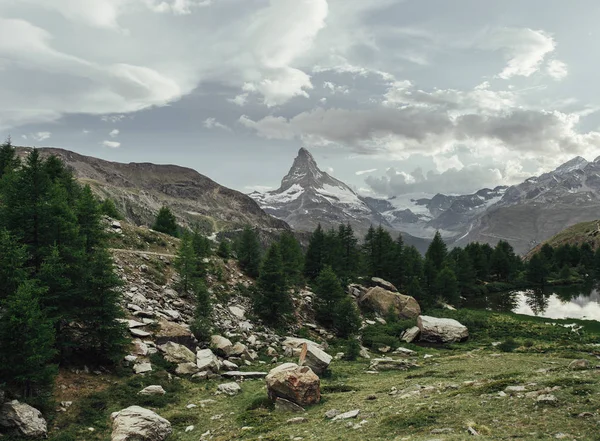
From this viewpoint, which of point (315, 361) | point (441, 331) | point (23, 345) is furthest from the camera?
point (441, 331)

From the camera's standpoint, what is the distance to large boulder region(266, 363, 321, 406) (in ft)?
69.5

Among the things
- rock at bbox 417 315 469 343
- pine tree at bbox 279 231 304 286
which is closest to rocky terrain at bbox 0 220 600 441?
rock at bbox 417 315 469 343

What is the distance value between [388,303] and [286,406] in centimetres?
4470

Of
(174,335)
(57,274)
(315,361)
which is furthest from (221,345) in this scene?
(57,274)

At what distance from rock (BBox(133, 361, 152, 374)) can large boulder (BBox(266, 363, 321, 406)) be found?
35.6 feet

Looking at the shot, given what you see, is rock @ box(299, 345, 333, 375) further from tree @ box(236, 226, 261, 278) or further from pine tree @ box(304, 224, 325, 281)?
pine tree @ box(304, 224, 325, 281)

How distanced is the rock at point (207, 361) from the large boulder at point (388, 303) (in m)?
36.3

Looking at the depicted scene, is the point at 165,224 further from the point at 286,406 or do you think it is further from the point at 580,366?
the point at 580,366

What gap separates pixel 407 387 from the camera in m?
23.0

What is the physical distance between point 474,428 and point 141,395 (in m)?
19.8

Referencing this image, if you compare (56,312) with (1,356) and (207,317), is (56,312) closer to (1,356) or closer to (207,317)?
(1,356)

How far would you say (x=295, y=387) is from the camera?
21156mm

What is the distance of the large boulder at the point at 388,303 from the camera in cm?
6138

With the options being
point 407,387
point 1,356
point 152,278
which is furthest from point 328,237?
point 1,356
